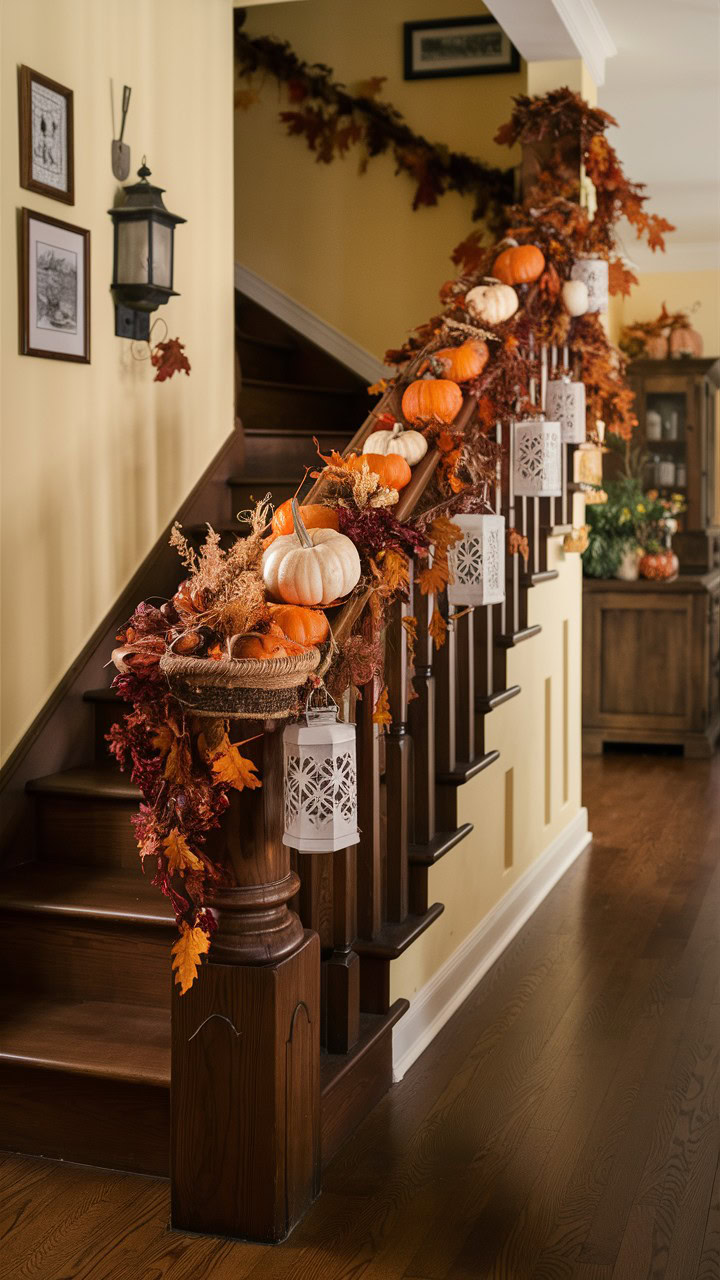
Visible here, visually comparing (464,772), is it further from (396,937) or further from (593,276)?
(593,276)

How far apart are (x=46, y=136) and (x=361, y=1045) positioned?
227 centimetres

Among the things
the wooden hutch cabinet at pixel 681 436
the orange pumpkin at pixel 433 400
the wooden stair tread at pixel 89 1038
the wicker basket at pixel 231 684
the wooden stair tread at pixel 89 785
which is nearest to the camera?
the wicker basket at pixel 231 684

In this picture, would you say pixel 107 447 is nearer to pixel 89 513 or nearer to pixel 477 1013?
pixel 89 513

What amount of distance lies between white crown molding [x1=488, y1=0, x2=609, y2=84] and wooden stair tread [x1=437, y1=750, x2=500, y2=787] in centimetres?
234

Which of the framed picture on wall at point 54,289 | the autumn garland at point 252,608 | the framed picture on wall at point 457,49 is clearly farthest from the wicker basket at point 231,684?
the framed picture on wall at point 457,49

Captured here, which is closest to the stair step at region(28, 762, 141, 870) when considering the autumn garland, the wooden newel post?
the autumn garland

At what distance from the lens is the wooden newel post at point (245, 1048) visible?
2262mm

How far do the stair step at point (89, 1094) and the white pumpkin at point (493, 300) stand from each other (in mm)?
2130

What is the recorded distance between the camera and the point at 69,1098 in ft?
8.46

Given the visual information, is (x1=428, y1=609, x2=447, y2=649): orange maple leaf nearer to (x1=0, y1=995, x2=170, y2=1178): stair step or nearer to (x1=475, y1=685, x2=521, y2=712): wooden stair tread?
(x1=475, y1=685, x2=521, y2=712): wooden stair tread

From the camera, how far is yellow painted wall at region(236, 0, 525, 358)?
19.5 feet

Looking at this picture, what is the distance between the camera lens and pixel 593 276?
166 inches

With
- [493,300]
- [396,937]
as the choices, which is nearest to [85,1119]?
[396,937]

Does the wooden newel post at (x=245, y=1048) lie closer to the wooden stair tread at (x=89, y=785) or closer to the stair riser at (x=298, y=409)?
the wooden stair tread at (x=89, y=785)
